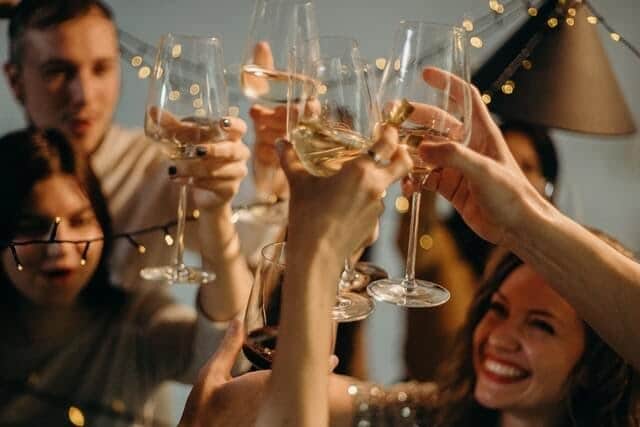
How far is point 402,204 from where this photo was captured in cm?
152

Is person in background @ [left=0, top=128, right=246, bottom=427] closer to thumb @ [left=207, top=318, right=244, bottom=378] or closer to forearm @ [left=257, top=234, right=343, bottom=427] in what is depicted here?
thumb @ [left=207, top=318, right=244, bottom=378]

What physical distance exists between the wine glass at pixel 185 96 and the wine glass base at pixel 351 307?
0.95 feet

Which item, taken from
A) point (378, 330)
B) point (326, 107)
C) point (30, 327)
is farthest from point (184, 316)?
point (326, 107)

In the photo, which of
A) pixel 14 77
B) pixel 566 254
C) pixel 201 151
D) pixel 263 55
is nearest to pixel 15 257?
pixel 14 77

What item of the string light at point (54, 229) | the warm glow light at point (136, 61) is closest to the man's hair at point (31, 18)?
the warm glow light at point (136, 61)

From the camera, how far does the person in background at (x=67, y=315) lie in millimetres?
1196

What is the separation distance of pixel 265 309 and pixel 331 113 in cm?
22

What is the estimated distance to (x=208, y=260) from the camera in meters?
1.21

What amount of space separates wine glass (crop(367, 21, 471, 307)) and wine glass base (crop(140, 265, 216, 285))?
402 mm

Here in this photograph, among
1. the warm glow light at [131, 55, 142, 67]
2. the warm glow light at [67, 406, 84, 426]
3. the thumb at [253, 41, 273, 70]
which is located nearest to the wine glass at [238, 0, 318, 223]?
the thumb at [253, 41, 273, 70]

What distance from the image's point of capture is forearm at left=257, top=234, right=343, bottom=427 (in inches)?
27.6

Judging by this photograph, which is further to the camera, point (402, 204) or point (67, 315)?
point (402, 204)

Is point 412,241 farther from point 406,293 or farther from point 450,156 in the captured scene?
point 450,156

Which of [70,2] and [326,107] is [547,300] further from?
[70,2]
